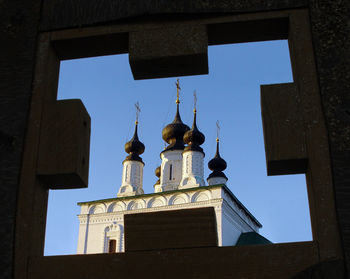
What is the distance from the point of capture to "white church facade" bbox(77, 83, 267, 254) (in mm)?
25688

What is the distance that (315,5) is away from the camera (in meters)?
2.14

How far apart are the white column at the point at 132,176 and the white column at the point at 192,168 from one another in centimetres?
363

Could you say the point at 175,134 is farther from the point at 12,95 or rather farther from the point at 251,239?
the point at 12,95

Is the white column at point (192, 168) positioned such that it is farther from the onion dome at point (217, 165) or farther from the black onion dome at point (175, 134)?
the onion dome at point (217, 165)

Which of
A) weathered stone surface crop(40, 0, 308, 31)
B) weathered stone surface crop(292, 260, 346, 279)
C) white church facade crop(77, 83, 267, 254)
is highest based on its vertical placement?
white church facade crop(77, 83, 267, 254)

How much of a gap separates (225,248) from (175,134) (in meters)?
29.6

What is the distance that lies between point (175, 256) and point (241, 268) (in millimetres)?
258

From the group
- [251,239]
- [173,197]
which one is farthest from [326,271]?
[173,197]

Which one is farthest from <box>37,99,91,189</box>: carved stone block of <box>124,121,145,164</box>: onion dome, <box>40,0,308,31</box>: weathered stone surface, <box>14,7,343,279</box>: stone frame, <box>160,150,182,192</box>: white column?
<box>124,121,145,164</box>: onion dome

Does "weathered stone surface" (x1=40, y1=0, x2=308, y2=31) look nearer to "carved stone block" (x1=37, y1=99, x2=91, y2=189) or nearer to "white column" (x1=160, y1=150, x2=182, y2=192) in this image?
"carved stone block" (x1=37, y1=99, x2=91, y2=189)

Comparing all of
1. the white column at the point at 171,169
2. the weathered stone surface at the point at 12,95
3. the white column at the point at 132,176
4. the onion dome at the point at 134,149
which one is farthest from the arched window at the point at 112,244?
the weathered stone surface at the point at 12,95

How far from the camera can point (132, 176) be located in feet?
102

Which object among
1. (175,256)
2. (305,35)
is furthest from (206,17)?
(175,256)

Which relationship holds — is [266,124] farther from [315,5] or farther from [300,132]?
[315,5]
